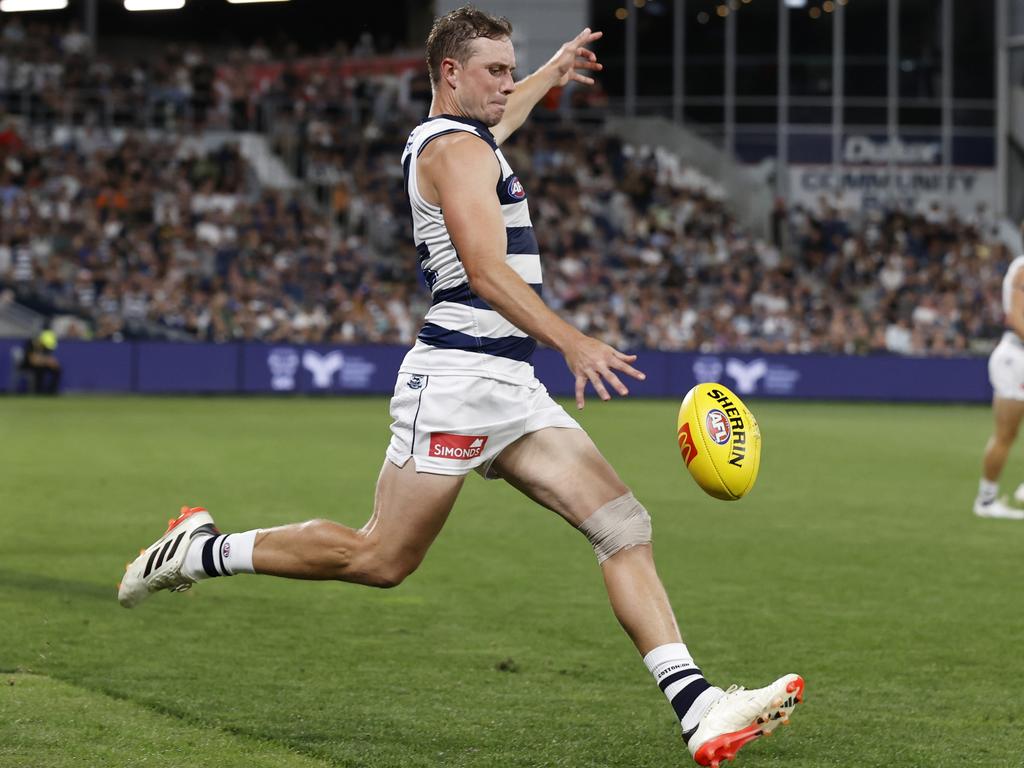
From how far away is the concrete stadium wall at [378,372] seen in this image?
104 ft

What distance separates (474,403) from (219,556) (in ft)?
4.14

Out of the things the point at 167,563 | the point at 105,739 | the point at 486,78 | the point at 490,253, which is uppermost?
the point at 486,78

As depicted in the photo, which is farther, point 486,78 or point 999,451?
point 999,451

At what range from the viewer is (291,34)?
45625mm

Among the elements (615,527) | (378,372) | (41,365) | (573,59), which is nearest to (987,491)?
(573,59)

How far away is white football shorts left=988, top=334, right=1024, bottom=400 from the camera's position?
41.7ft

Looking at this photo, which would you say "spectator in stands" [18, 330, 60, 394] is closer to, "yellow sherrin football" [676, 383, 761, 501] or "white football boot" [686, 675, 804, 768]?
"yellow sherrin football" [676, 383, 761, 501]

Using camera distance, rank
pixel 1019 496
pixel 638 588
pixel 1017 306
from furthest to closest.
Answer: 1. pixel 1019 496
2. pixel 1017 306
3. pixel 638 588

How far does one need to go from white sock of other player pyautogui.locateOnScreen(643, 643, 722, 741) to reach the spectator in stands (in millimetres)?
26853

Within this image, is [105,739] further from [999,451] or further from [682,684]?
[999,451]

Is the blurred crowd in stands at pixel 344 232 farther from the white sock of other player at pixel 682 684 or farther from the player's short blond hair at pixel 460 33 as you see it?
the white sock of other player at pixel 682 684

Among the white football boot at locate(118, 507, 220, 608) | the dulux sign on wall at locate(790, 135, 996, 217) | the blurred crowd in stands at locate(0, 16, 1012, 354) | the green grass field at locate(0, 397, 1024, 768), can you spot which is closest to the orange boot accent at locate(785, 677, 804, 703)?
the green grass field at locate(0, 397, 1024, 768)

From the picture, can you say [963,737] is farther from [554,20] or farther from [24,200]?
[554,20]

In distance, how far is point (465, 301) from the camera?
223 inches
